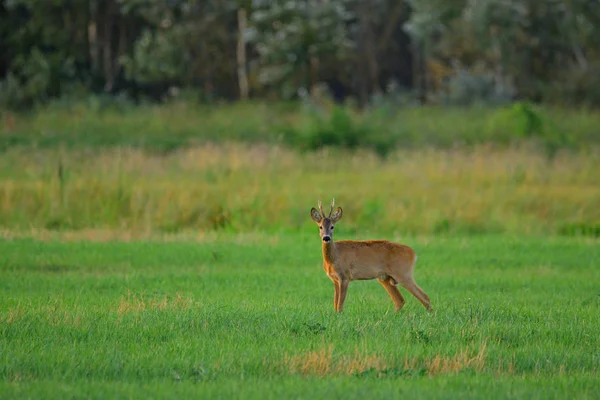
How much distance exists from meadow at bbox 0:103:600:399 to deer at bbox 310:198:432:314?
1.08 ft

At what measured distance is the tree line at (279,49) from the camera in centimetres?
5097

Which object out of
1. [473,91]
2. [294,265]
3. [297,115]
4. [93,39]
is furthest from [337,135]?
[93,39]

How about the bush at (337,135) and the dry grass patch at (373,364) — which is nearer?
the dry grass patch at (373,364)

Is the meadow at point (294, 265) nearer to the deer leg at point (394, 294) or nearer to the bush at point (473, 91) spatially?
the deer leg at point (394, 294)

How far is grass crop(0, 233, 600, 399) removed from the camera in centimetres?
861

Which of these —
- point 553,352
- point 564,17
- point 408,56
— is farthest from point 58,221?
point 408,56

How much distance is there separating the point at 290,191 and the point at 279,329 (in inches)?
539

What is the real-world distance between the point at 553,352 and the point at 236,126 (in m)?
32.4

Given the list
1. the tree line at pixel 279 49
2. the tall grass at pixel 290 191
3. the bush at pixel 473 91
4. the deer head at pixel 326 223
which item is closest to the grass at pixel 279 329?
the deer head at pixel 326 223

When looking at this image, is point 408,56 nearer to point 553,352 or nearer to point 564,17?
point 564,17

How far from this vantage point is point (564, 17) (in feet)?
174

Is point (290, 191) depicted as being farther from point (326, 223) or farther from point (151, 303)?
point (326, 223)

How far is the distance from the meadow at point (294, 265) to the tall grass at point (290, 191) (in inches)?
2.3

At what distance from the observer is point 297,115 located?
43.8m
